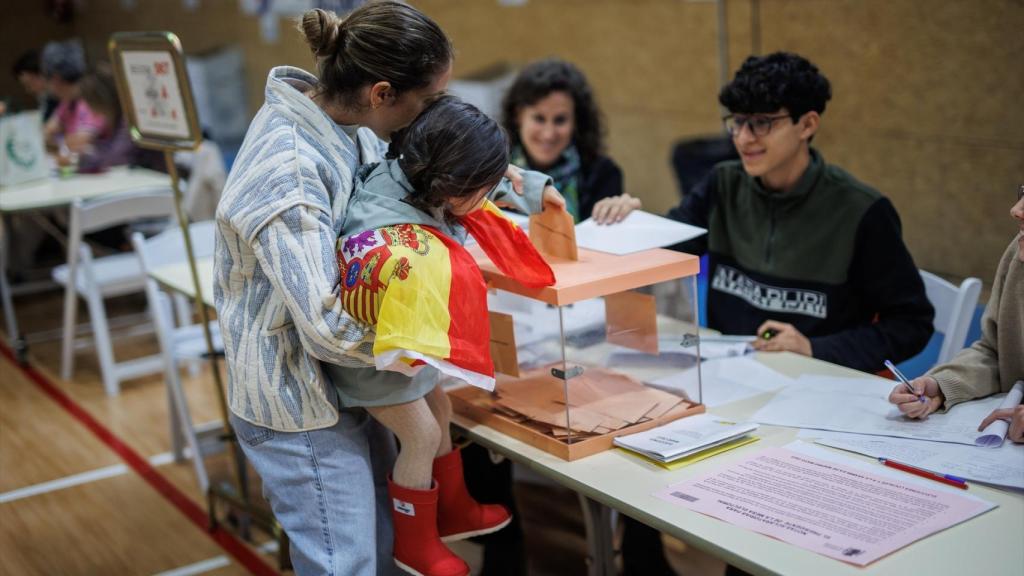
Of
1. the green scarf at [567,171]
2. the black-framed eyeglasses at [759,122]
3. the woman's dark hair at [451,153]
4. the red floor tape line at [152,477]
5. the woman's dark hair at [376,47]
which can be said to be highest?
the woman's dark hair at [376,47]

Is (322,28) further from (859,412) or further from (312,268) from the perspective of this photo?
(859,412)

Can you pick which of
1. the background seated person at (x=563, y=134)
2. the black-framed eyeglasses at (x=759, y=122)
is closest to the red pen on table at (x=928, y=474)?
the black-framed eyeglasses at (x=759, y=122)

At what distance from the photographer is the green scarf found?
3496 mm

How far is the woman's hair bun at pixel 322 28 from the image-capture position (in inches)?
68.6

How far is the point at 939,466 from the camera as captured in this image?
1.76 meters

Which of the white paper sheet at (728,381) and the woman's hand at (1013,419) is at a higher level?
the woman's hand at (1013,419)

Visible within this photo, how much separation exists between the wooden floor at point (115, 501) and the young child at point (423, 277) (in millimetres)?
1238

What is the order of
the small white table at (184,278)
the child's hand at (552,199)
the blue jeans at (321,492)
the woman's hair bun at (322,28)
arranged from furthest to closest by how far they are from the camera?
the small white table at (184,278)
the child's hand at (552,199)
the blue jeans at (321,492)
the woman's hair bun at (322,28)

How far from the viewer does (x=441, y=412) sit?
81.1 inches

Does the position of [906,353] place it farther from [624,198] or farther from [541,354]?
[541,354]

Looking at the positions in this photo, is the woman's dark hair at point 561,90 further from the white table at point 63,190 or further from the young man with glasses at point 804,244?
the white table at point 63,190

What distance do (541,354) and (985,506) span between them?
0.90m

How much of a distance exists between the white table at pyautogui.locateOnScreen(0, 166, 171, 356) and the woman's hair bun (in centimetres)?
359

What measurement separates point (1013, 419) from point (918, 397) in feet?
0.60
